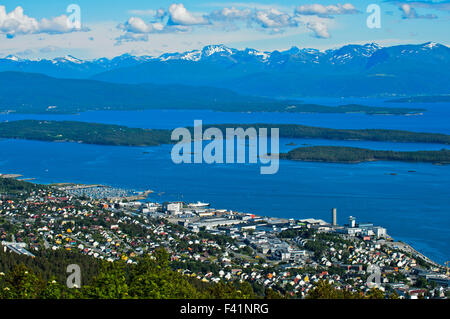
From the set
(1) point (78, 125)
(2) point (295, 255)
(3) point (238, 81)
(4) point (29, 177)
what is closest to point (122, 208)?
(2) point (295, 255)

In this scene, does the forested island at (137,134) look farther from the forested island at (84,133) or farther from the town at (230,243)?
the town at (230,243)

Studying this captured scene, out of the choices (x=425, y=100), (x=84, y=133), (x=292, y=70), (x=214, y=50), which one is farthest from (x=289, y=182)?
(x=214, y=50)

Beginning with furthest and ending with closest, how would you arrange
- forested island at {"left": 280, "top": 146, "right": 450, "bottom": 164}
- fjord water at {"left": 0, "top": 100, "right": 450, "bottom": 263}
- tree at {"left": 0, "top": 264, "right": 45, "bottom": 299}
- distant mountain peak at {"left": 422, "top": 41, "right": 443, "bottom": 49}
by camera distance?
distant mountain peak at {"left": 422, "top": 41, "right": 443, "bottom": 49} → forested island at {"left": 280, "top": 146, "right": 450, "bottom": 164} → fjord water at {"left": 0, "top": 100, "right": 450, "bottom": 263} → tree at {"left": 0, "top": 264, "right": 45, "bottom": 299}

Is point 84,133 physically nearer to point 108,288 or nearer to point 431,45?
point 108,288

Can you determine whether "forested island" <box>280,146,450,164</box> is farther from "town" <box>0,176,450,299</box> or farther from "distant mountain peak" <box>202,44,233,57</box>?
"distant mountain peak" <box>202,44,233,57</box>

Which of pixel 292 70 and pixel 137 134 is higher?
pixel 292 70

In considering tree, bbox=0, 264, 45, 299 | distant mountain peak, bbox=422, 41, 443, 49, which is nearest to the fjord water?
tree, bbox=0, 264, 45, 299

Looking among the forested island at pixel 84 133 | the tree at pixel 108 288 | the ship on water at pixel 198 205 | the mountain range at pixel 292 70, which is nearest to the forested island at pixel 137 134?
the forested island at pixel 84 133
